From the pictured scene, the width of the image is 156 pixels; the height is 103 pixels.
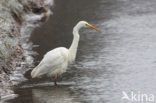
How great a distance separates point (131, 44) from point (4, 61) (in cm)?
570

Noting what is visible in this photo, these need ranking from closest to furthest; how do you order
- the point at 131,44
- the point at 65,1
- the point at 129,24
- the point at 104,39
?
the point at 131,44, the point at 104,39, the point at 129,24, the point at 65,1

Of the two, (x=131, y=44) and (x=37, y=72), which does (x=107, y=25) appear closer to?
(x=131, y=44)

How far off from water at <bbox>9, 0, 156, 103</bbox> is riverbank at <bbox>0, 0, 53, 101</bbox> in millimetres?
459

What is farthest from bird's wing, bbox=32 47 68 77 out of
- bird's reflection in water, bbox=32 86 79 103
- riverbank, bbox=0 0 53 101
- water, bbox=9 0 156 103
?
riverbank, bbox=0 0 53 101

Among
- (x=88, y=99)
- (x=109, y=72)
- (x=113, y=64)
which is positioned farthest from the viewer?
(x=113, y=64)

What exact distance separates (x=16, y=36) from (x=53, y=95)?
6821mm

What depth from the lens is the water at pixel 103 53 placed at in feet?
37.1

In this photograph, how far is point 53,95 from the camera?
11391 millimetres

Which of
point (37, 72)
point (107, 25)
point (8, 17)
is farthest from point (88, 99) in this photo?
point (107, 25)

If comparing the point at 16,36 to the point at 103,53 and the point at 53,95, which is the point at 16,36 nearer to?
the point at 103,53

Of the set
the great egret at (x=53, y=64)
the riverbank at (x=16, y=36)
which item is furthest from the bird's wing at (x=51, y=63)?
the riverbank at (x=16, y=36)

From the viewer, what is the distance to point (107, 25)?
68.0 ft

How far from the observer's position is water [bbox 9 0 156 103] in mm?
11312

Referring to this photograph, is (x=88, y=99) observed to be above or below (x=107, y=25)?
below
